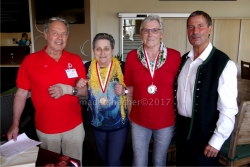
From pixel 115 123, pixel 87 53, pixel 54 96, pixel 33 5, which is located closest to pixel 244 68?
pixel 87 53

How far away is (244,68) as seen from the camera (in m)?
4.28

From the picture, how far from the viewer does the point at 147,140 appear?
5.94ft

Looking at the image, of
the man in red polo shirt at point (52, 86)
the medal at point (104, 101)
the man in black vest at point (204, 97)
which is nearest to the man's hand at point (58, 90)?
the man in red polo shirt at point (52, 86)

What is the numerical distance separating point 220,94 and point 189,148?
474 mm

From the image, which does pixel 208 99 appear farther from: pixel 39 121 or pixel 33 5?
pixel 33 5

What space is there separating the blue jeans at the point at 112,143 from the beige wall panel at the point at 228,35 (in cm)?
413

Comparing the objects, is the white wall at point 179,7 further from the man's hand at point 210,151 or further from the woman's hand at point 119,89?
the man's hand at point 210,151

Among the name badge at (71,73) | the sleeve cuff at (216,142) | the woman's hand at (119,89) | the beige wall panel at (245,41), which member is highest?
the beige wall panel at (245,41)

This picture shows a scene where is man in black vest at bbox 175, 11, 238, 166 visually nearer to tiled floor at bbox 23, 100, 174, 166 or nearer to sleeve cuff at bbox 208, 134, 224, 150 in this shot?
sleeve cuff at bbox 208, 134, 224, 150

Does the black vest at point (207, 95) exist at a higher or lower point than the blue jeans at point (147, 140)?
higher

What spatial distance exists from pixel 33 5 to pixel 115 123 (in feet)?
12.1

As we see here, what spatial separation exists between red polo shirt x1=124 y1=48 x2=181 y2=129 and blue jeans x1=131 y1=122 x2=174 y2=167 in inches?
2.3

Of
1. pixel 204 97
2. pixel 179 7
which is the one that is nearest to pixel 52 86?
pixel 204 97

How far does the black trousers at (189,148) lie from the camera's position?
1564 millimetres
